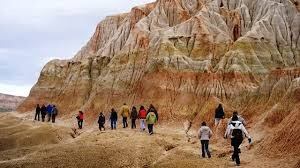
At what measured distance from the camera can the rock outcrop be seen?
173ft

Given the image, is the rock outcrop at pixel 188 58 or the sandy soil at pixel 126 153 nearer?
the sandy soil at pixel 126 153

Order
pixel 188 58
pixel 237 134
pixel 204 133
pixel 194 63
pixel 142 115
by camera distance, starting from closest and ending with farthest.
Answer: pixel 237 134 < pixel 204 133 < pixel 142 115 < pixel 194 63 < pixel 188 58

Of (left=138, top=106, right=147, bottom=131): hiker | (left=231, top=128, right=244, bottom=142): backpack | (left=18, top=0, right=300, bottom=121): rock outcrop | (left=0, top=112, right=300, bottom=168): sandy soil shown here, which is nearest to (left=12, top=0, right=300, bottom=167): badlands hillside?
(left=18, top=0, right=300, bottom=121): rock outcrop

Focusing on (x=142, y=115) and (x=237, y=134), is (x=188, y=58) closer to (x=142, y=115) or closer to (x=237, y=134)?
(x=142, y=115)

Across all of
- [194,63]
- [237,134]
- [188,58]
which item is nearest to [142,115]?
[237,134]

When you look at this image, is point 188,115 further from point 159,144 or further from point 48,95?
point 48,95

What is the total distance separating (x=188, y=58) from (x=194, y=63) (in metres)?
1.10

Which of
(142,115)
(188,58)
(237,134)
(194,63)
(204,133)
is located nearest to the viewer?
(237,134)

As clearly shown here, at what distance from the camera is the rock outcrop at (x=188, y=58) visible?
52.8m

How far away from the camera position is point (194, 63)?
5597cm

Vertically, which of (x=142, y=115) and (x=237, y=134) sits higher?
(x=142, y=115)

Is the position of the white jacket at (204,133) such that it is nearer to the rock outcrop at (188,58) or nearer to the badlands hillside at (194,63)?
the badlands hillside at (194,63)

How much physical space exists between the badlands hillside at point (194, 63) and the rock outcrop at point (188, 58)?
11cm

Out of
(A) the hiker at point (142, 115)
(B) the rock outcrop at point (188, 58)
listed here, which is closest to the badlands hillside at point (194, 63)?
(B) the rock outcrop at point (188, 58)
